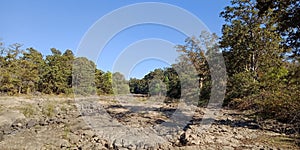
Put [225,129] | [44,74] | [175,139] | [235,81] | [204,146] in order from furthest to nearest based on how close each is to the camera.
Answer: [44,74] → [235,81] → [225,129] → [175,139] → [204,146]

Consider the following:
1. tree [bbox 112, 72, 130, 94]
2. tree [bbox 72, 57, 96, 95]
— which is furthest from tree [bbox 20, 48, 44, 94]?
tree [bbox 112, 72, 130, 94]

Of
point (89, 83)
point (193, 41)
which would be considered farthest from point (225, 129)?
point (89, 83)

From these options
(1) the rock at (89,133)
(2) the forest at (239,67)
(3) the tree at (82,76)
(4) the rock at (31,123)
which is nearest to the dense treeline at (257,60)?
(2) the forest at (239,67)

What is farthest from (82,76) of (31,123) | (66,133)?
(66,133)

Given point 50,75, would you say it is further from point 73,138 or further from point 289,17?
point 289,17

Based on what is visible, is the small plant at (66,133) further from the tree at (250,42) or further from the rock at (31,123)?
the tree at (250,42)

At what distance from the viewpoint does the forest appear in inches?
278

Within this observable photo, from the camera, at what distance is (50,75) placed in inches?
1077

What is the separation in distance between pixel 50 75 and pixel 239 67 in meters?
22.4

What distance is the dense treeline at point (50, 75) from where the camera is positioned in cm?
2153

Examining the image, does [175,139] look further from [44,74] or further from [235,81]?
[44,74]

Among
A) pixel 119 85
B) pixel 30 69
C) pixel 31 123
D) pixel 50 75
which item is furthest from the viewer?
pixel 119 85

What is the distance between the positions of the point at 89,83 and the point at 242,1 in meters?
23.5

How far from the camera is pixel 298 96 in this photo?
23.7ft
